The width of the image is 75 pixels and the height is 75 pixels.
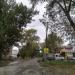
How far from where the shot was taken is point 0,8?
64.2 m

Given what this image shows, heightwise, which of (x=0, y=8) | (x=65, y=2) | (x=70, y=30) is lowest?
(x=70, y=30)

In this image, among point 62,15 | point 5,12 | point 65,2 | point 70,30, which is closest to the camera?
point 65,2

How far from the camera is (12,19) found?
64.1 m

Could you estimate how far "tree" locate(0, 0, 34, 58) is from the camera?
62531mm

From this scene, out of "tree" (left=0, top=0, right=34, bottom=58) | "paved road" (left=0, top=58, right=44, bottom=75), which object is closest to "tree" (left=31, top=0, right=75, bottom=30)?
"paved road" (left=0, top=58, right=44, bottom=75)

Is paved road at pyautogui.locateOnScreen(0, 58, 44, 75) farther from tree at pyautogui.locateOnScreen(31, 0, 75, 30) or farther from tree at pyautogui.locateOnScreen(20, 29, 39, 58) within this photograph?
tree at pyautogui.locateOnScreen(20, 29, 39, 58)

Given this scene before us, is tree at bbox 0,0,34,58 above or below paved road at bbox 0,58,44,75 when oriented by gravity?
above

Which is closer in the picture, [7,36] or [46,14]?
[46,14]

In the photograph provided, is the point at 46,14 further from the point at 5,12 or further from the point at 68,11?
the point at 5,12

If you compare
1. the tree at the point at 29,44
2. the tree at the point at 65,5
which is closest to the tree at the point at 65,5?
the tree at the point at 65,5

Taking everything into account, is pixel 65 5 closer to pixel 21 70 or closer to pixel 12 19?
pixel 21 70

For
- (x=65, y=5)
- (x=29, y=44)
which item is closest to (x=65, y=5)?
(x=65, y=5)

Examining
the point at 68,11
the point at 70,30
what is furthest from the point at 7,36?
the point at 68,11

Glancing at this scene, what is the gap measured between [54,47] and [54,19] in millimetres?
79183
